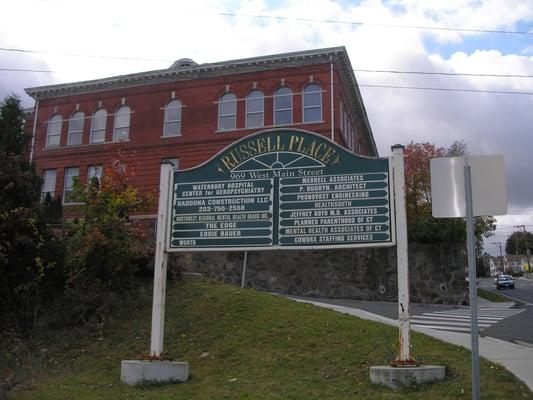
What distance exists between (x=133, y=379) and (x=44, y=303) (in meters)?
4.98

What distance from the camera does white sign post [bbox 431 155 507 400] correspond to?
5.57m

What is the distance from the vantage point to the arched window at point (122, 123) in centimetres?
3635

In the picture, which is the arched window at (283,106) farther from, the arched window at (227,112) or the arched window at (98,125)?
the arched window at (98,125)

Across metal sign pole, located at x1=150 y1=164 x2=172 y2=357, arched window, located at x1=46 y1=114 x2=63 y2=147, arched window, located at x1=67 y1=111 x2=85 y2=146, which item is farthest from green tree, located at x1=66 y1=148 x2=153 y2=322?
arched window, located at x1=46 y1=114 x2=63 y2=147

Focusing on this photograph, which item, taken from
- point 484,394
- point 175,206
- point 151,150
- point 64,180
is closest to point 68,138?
point 64,180

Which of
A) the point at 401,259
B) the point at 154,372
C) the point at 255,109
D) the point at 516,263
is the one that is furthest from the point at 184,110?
the point at 516,263

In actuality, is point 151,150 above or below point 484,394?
above

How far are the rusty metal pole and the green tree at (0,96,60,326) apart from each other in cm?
756

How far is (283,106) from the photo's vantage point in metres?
32.7

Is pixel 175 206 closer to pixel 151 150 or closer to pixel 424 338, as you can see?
pixel 424 338

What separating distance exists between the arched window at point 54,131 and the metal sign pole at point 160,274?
3079 cm

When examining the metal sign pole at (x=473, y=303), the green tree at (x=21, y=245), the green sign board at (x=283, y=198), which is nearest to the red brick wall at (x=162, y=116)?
the green tree at (x=21, y=245)

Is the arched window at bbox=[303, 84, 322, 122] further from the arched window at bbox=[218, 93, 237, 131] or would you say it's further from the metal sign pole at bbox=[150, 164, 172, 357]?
the metal sign pole at bbox=[150, 164, 172, 357]

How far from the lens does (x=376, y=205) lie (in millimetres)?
8664
